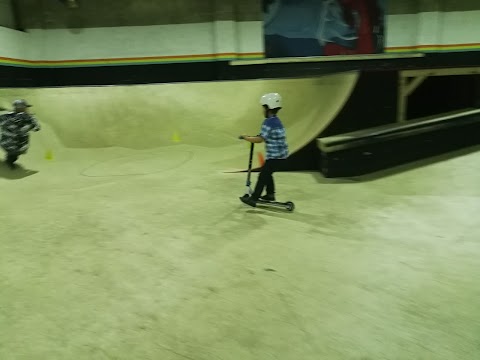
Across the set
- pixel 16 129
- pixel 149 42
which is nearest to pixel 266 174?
pixel 16 129

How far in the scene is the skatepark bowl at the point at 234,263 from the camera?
64.6 inches

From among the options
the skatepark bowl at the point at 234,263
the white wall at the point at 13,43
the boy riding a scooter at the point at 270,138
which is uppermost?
the white wall at the point at 13,43

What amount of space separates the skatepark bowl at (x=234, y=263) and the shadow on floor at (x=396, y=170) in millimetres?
81

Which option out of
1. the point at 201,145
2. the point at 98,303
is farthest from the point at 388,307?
the point at 201,145

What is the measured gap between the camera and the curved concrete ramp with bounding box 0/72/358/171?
6.23 m

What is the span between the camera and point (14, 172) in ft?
16.4

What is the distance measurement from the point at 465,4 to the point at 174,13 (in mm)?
7828

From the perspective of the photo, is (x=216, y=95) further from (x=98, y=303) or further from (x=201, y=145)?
(x=98, y=303)

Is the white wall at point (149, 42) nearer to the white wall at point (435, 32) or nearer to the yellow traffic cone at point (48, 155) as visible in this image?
the white wall at point (435, 32)

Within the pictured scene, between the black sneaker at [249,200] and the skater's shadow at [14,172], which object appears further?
the skater's shadow at [14,172]

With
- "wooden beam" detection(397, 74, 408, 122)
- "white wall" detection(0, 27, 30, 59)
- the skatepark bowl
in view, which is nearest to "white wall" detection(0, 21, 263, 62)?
"white wall" detection(0, 27, 30, 59)

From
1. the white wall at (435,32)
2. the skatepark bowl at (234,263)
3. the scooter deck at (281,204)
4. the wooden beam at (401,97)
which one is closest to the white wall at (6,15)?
the skatepark bowl at (234,263)

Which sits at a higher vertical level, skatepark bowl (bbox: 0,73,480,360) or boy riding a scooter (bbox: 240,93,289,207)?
boy riding a scooter (bbox: 240,93,289,207)

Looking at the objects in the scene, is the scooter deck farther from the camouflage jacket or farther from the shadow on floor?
the camouflage jacket
